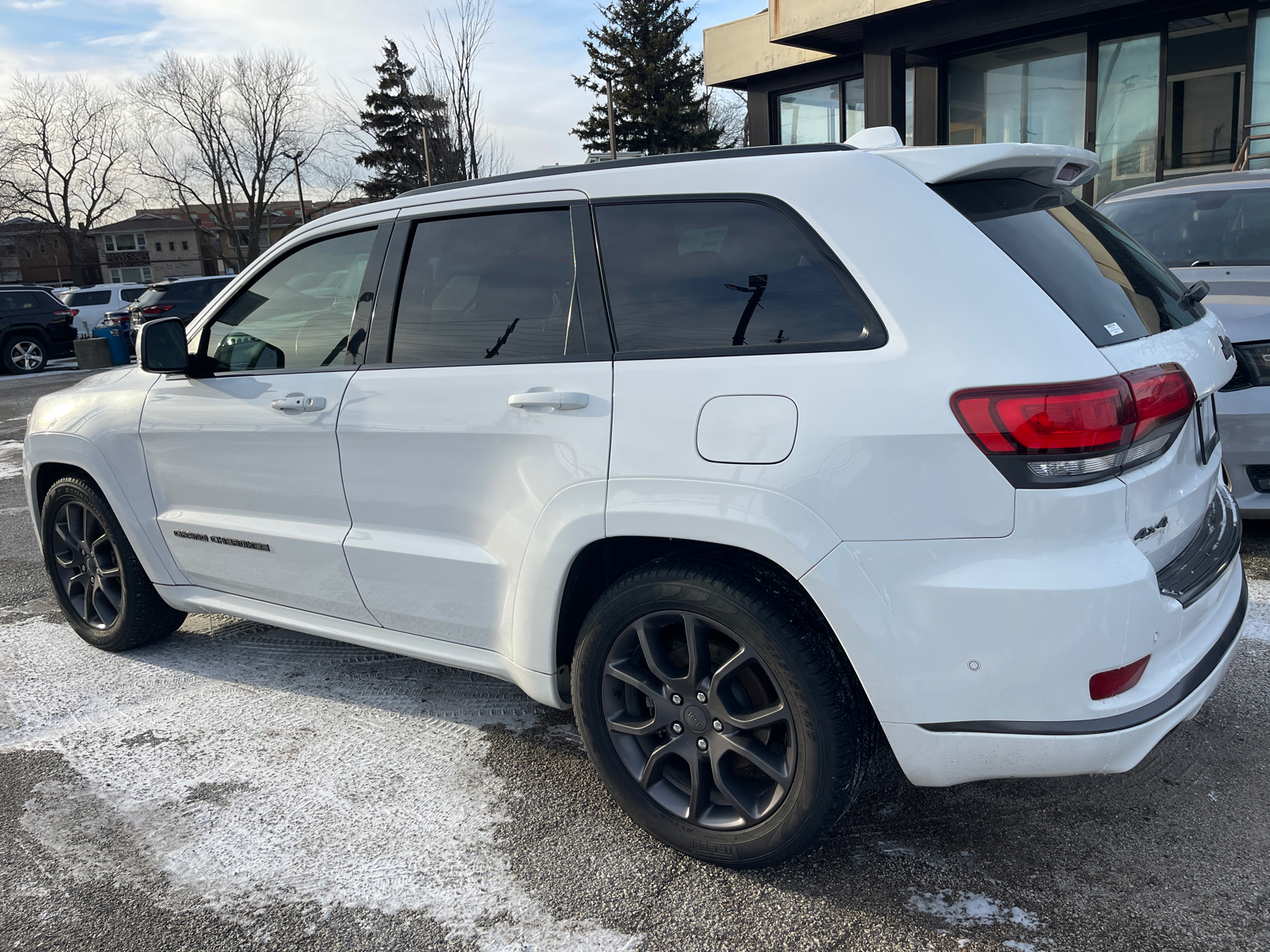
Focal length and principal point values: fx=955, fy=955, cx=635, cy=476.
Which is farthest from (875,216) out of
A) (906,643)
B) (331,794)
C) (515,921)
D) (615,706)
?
(331,794)

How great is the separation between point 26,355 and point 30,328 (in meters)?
0.55

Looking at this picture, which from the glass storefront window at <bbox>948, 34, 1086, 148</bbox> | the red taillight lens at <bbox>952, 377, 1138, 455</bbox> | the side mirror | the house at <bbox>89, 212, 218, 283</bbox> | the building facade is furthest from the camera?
the house at <bbox>89, 212, 218, 283</bbox>

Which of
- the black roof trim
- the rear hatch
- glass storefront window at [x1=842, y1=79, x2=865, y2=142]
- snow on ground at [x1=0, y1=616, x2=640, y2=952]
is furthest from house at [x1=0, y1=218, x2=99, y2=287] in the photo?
the rear hatch

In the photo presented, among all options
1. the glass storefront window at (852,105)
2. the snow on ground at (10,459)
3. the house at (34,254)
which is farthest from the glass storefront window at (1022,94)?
the house at (34,254)

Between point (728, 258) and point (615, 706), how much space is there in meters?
1.20

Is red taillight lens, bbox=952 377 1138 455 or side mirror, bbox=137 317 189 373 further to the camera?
side mirror, bbox=137 317 189 373

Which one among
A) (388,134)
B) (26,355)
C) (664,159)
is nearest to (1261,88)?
(664,159)

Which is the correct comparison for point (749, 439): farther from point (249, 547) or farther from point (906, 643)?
point (249, 547)

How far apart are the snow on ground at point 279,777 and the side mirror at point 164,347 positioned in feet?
4.15

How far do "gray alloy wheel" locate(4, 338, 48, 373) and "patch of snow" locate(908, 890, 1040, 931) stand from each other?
71.1ft

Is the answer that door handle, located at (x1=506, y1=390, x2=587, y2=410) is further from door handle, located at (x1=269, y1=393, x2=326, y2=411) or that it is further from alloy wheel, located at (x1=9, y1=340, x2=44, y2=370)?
alloy wheel, located at (x1=9, y1=340, x2=44, y2=370)

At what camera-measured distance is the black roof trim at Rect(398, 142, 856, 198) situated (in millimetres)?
2336

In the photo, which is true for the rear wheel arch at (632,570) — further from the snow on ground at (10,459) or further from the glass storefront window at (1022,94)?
the glass storefront window at (1022,94)

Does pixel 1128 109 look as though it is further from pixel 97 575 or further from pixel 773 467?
pixel 97 575
